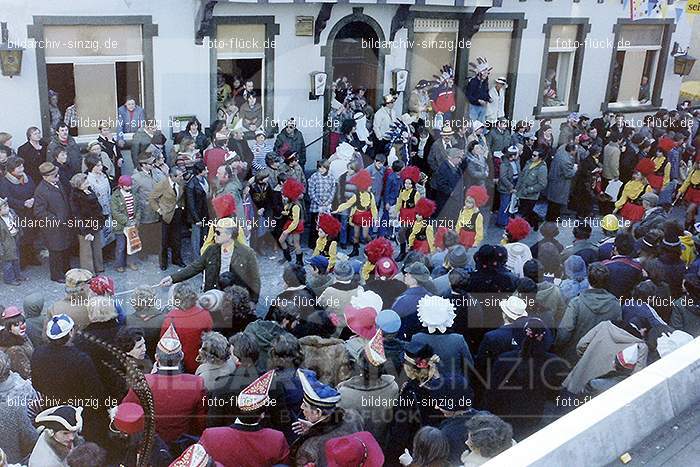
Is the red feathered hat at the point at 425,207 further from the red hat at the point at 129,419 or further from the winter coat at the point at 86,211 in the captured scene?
the red hat at the point at 129,419

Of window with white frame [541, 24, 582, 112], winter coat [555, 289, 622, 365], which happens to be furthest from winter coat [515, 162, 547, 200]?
winter coat [555, 289, 622, 365]

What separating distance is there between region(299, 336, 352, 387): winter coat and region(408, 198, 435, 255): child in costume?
4143mm

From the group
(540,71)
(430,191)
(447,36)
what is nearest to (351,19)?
(447,36)

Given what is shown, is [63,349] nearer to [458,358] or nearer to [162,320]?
[162,320]

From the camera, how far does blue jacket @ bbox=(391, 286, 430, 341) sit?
233 inches

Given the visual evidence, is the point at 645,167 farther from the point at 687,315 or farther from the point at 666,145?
the point at 687,315

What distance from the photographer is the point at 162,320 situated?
5703 mm

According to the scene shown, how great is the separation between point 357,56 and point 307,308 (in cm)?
896

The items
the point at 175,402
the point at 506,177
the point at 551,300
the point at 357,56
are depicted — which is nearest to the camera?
the point at 175,402

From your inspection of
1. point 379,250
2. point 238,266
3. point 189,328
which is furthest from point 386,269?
point 189,328

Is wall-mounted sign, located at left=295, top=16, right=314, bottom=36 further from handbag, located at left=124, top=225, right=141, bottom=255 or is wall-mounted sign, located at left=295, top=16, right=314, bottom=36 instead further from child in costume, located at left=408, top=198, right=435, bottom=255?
handbag, located at left=124, top=225, right=141, bottom=255

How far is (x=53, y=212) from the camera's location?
28.7ft

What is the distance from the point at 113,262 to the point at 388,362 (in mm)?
5817

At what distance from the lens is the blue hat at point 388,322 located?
5.44 metres
